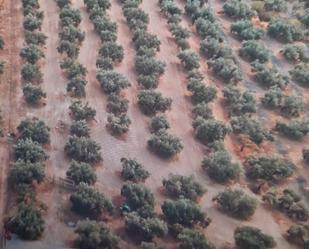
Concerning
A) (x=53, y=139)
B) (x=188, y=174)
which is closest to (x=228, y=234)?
(x=188, y=174)

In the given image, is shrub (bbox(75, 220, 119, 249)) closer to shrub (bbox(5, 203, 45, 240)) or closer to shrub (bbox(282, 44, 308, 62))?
shrub (bbox(5, 203, 45, 240))

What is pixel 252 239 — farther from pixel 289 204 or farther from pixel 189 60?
pixel 189 60

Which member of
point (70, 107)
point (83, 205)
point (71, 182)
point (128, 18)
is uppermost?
point (128, 18)

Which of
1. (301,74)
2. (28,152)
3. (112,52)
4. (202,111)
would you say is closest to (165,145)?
(202,111)

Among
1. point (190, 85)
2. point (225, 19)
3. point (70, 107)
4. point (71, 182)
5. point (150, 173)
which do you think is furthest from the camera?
point (225, 19)

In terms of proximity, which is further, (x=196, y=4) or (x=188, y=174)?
(x=196, y=4)

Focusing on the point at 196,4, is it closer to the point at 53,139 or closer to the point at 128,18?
the point at 128,18
